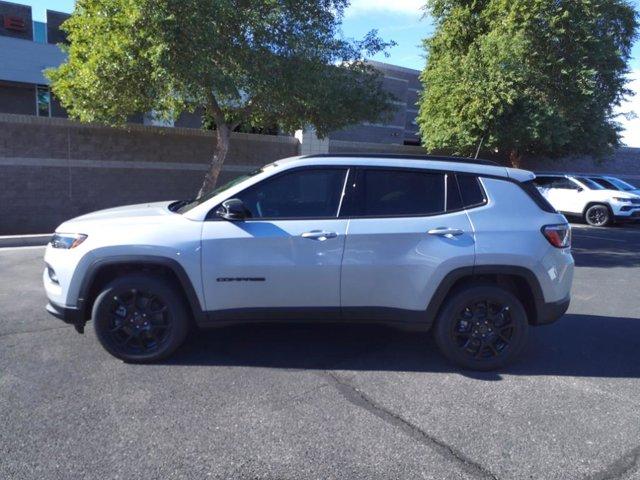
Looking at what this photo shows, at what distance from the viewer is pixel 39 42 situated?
836 inches

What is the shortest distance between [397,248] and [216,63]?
8.10 meters

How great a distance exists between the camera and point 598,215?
59.7 ft

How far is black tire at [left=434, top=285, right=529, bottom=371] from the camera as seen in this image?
4.72m

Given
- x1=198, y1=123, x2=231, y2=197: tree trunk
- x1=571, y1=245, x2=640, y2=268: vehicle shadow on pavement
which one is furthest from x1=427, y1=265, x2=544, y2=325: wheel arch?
x1=198, y1=123, x2=231, y2=197: tree trunk

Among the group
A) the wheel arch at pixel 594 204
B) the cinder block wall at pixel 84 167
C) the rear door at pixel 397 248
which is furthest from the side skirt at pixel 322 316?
the wheel arch at pixel 594 204

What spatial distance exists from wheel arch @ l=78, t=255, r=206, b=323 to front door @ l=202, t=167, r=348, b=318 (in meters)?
0.14

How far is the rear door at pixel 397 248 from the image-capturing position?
4.58 m

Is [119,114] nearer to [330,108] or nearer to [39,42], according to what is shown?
[330,108]

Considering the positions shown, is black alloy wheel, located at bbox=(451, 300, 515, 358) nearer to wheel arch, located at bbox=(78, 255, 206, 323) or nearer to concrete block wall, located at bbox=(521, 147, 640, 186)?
wheel arch, located at bbox=(78, 255, 206, 323)

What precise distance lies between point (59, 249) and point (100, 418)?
1.64 m

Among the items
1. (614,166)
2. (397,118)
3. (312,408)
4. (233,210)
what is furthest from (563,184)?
(312,408)

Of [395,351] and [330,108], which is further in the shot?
[330,108]

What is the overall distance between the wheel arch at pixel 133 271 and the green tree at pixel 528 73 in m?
15.2

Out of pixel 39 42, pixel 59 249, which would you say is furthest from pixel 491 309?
pixel 39 42
